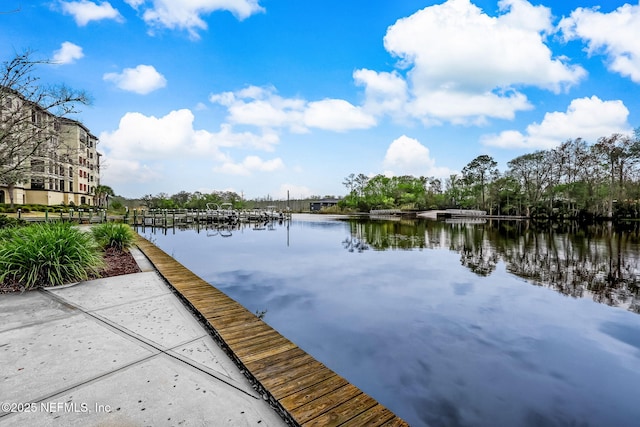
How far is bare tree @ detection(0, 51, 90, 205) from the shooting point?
617cm

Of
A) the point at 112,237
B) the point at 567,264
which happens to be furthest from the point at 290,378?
the point at 567,264

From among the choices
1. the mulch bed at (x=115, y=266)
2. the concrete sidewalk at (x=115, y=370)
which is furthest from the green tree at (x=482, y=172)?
the concrete sidewalk at (x=115, y=370)

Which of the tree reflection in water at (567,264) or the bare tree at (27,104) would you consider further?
the bare tree at (27,104)

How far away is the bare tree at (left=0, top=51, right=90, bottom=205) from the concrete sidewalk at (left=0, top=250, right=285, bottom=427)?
16.0ft

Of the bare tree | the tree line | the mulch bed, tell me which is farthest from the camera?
the tree line

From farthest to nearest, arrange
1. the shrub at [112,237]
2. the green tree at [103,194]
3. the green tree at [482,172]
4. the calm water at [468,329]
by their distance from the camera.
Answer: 1. the green tree at [482,172]
2. the green tree at [103,194]
3. the shrub at [112,237]
4. the calm water at [468,329]

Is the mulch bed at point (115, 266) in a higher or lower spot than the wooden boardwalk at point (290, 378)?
higher

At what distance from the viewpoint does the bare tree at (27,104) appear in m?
6.17

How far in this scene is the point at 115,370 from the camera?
204cm

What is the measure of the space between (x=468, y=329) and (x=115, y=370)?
369 cm

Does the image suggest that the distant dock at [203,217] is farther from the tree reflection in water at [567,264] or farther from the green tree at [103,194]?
the green tree at [103,194]

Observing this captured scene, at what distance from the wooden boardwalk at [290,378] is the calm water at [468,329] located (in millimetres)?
588

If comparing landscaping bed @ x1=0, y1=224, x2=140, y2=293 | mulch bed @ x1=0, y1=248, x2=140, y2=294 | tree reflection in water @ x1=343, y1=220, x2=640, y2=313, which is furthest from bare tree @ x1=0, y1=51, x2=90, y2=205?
tree reflection in water @ x1=343, y1=220, x2=640, y2=313

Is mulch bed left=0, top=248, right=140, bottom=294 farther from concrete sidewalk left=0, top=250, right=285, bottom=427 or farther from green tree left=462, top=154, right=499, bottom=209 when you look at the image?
green tree left=462, top=154, right=499, bottom=209
